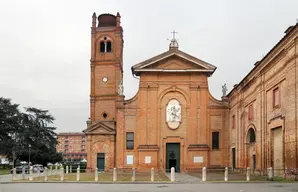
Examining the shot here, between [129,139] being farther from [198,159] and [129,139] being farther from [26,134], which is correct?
[26,134]

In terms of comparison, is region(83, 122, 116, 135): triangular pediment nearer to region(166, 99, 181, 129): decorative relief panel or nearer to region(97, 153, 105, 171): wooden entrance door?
region(97, 153, 105, 171): wooden entrance door

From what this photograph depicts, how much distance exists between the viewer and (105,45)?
5509 centimetres

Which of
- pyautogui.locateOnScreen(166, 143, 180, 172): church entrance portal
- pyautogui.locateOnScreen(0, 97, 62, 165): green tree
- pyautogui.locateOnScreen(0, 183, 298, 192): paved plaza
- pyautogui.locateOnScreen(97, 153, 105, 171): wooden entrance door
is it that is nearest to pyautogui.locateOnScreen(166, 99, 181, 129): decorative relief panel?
pyautogui.locateOnScreen(166, 143, 180, 172): church entrance portal

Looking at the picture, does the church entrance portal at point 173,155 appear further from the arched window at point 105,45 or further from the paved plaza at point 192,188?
the paved plaza at point 192,188

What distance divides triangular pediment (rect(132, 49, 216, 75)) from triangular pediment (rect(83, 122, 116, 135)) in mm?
6906

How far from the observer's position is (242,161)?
40656mm

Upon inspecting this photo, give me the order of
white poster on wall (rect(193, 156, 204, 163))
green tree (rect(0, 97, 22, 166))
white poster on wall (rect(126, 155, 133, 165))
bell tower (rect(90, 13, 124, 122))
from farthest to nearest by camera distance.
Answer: green tree (rect(0, 97, 22, 166)), bell tower (rect(90, 13, 124, 122)), white poster on wall (rect(126, 155, 133, 165)), white poster on wall (rect(193, 156, 204, 163))

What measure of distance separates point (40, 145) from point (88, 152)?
3800 cm

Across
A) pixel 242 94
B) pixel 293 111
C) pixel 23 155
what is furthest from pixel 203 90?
pixel 23 155

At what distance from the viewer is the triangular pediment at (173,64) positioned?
45.9 meters

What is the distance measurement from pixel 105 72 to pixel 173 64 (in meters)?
10.9

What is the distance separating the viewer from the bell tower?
53.4 m

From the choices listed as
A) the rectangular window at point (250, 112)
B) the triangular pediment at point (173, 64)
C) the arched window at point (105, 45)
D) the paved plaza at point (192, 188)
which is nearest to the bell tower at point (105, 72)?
the arched window at point (105, 45)

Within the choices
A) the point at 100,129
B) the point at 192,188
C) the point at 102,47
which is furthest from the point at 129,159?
the point at 192,188
